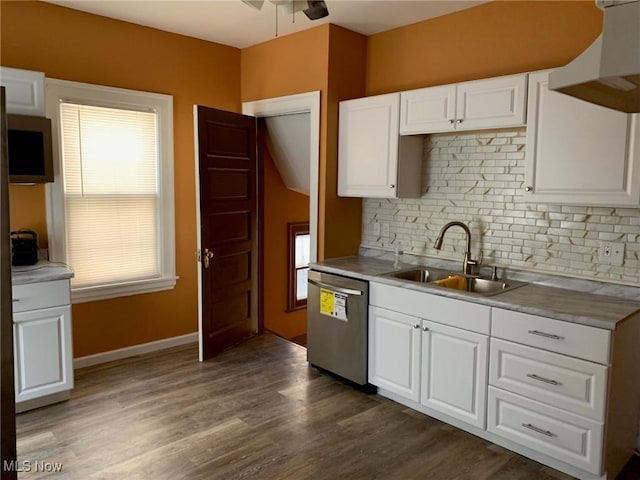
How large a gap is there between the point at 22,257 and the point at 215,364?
1.59 m

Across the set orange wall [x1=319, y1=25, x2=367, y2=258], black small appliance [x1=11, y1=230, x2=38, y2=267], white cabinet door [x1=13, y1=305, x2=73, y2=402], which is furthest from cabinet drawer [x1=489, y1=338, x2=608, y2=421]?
black small appliance [x1=11, y1=230, x2=38, y2=267]

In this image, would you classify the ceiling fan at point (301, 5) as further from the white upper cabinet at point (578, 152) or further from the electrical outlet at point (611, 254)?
the electrical outlet at point (611, 254)

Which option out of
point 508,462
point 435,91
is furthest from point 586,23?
point 508,462

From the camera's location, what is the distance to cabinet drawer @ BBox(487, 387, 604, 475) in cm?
232

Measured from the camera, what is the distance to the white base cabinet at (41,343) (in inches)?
115

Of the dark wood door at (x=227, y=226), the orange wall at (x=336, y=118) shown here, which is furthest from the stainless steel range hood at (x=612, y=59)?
the dark wood door at (x=227, y=226)

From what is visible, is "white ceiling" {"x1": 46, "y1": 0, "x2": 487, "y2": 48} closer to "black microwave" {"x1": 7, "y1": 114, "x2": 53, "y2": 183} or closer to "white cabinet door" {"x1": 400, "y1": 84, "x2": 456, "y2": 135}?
"white cabinet door" {"x1": 400, "y1": 84, "x2": 456, "y2": 135}

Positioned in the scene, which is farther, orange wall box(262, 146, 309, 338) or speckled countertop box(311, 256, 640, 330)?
orange wall box(262, 146, 309, 338)

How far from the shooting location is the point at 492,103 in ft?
9.35

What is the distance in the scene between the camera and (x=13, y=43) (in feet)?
10.6

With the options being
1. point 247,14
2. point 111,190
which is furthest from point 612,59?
point 111,190

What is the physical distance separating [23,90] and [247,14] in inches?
62.4

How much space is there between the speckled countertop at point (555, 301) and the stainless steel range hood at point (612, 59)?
49.6 inches

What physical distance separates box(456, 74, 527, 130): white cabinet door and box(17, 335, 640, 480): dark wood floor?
1.86m
